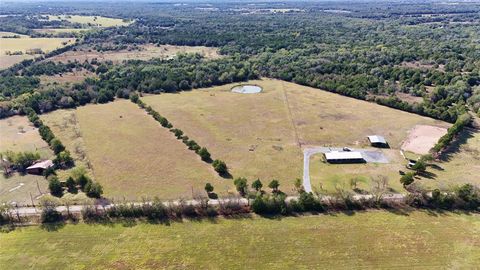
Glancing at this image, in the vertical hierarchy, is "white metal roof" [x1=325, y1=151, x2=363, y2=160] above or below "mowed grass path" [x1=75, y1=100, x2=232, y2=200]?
above

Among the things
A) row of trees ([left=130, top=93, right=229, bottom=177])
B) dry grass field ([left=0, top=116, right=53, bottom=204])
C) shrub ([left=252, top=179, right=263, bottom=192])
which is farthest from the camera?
row of trees ([left=130, top=93, right=229, bottom=177])

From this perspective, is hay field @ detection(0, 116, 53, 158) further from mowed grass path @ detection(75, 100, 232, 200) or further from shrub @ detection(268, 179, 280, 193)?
shrub @ detection(268, 179, 280, 193)

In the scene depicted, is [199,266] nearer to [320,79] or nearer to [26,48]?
[320,79]

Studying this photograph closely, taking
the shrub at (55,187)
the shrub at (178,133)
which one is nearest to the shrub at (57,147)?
the shrub at (55,187)

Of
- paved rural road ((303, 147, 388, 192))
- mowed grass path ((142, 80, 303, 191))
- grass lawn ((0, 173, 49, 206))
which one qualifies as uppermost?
paved rural road ((303, 147, 388, 192))

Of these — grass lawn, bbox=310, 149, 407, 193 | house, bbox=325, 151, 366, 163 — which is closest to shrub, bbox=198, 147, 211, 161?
grass lawn, bbox=310, 149, 407, 193

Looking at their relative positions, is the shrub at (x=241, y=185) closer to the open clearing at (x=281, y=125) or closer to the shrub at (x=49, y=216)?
the open clearing at (x=281, y=125)
